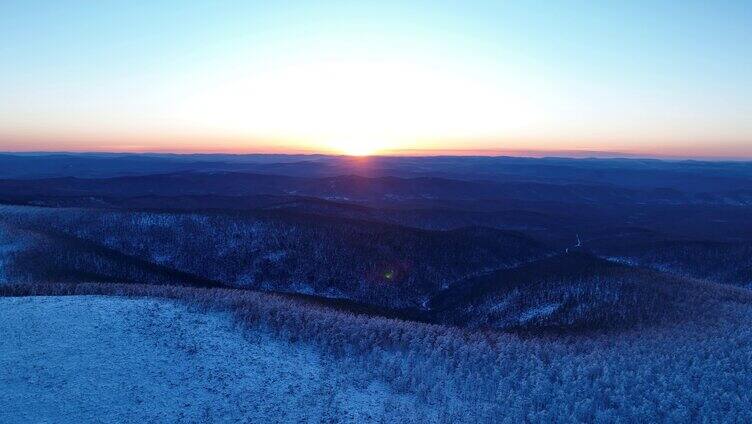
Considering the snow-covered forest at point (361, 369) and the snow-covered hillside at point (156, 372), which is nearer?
the snow-covered hillside at point (156, 372)

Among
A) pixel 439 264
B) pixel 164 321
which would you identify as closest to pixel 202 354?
pixel 164 321

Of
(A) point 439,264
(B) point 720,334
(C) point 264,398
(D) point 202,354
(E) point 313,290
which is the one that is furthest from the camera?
(A) point 439,264

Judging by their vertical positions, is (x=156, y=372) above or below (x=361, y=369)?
above

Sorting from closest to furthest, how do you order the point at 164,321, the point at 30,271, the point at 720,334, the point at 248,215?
the point at 164,321 < the point at 720,334 < the point at 30,271 < the point at 248,215

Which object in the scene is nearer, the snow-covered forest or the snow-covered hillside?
the snow-covered hillside

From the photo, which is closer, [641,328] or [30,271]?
[641,328]

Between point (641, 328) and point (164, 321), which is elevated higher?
→ point (164, 321)

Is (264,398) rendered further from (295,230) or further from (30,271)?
(295,230)

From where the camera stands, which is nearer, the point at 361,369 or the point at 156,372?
the point at 156,372
